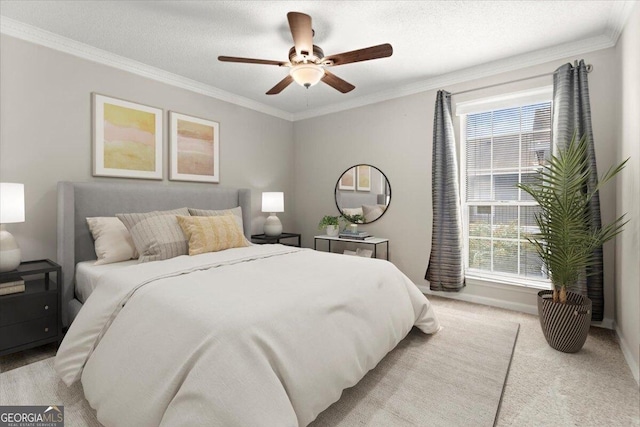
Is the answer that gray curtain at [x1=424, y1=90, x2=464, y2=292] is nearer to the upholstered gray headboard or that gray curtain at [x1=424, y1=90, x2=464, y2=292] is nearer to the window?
the window

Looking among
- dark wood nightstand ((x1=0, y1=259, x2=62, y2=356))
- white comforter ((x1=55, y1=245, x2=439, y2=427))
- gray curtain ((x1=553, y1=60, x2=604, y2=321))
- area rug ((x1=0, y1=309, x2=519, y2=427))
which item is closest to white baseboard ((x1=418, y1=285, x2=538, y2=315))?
gray curtain ((x1=553, y1=60, x2=604, y2=321))

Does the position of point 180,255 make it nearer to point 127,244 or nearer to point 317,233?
point 127,244

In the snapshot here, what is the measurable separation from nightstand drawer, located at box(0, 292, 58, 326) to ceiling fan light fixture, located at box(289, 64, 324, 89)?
252 cm

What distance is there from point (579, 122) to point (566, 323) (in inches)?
70.6

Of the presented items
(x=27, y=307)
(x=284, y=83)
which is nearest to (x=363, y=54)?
(x=284, y=83)

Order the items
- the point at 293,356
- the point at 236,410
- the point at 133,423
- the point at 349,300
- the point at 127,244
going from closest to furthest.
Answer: the point at 236,410, the point at 133,423, the point at 293,356, the point at 349,300, the point at 127,244

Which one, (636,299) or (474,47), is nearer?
(636,299)

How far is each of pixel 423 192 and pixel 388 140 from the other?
0.85m

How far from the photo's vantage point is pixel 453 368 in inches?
83.9

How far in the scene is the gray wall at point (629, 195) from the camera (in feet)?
6.91

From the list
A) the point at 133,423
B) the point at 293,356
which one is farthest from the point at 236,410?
the point at 133,423

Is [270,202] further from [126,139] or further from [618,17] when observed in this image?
[618,17]

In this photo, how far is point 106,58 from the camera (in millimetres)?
3055

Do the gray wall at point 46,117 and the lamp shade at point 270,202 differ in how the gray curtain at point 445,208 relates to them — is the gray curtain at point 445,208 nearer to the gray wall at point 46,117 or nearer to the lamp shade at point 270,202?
the lamp shade at point 270,202
